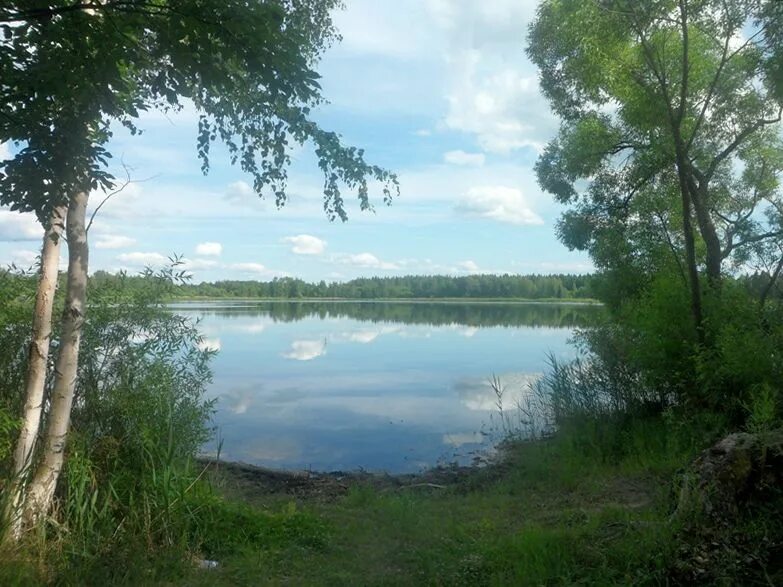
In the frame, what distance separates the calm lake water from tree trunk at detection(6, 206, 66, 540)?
2.64 metres

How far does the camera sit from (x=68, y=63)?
4375 mm

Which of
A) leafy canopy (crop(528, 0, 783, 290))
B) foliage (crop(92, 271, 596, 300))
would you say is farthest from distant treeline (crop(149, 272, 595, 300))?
leafy canopy (crop(528, 0, 783, 290))

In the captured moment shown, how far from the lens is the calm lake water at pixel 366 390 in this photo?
537 inches

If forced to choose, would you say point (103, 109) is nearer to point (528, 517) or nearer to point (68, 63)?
point (68, 63)

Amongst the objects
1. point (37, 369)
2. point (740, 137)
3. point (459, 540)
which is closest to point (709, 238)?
point (740, 137)

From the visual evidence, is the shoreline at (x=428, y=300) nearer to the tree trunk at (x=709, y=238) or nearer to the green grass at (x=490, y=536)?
the tree trunk at (x=709, y=238)

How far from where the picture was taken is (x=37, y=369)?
19.3ft

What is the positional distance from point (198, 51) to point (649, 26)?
27.1 feet

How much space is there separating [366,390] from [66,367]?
14.2 meters

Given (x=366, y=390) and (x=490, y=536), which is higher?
(x=490, y=536)

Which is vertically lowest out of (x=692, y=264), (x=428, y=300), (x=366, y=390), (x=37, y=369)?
(x=366, y=390)

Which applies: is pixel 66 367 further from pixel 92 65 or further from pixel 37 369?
pixel 92 65

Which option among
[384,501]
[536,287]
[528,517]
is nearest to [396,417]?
[384,501]

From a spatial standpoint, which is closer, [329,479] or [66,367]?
[66,367]
